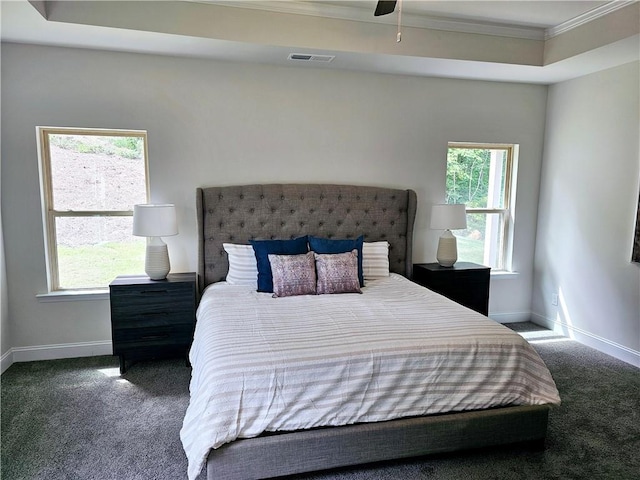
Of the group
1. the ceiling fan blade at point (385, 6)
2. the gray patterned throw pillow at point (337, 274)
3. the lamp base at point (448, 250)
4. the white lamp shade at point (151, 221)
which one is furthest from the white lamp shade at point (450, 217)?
the white lamp shade at point (151, 221)

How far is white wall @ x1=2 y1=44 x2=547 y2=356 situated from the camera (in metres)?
3.34

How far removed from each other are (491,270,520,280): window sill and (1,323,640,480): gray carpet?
117 centimetres

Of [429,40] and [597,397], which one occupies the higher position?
[429,40]

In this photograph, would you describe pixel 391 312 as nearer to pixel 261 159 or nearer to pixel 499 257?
pixel 261 159

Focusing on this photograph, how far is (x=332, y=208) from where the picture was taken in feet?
12.8

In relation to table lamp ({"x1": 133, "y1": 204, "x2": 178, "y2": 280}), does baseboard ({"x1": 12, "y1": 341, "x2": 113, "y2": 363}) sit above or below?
below

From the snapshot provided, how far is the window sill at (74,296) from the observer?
3.48m

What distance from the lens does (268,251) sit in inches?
135

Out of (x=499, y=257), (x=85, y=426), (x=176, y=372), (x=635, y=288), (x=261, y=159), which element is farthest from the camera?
(x=499, y=257)

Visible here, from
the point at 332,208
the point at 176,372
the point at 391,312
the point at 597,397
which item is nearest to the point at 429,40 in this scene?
the point at 332,208

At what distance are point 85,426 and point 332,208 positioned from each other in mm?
2505

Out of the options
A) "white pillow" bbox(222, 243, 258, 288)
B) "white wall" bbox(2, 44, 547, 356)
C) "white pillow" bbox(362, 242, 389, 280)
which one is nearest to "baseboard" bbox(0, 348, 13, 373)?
"white wall" bbox(2, 44, 547, 356)

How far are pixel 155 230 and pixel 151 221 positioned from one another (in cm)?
8

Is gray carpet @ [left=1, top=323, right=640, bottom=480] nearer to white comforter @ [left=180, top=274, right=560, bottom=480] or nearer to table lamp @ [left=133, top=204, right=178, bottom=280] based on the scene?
white comforter @ [left=180, top=274, right=560, bottom=480]
